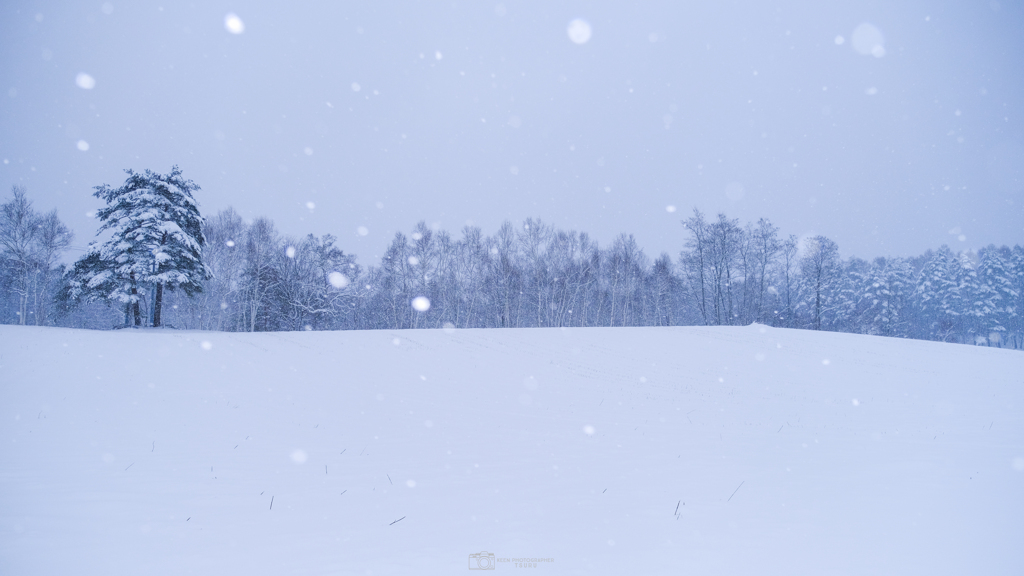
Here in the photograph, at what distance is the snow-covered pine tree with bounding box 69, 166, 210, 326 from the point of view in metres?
23.0

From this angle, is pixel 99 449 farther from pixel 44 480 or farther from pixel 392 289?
pixel 392 289

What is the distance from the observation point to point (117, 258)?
75.8 ft

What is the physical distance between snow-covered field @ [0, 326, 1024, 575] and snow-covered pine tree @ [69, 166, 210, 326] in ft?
39.6

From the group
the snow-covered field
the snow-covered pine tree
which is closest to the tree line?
the snow-covered pine tree

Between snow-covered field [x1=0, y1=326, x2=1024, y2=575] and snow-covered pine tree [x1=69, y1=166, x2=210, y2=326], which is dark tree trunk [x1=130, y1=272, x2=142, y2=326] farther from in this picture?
snow-covered field [x1=0, y1=326, x2=1024, y2=575]

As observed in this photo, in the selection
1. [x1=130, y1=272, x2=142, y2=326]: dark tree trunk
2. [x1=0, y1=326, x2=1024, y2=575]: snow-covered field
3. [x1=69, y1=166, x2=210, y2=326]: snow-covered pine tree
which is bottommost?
[x1=0, y1=326, x2=1024, y2=575]: snow-covered field

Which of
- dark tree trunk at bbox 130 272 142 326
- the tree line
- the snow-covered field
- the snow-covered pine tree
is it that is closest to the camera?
the snow-covered field

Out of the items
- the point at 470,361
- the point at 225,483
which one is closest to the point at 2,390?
the point at 225,483

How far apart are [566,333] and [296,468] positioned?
20965 mm

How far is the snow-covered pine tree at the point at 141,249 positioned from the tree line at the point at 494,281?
15 centimetres

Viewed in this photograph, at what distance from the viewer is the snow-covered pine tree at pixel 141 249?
2305 cm

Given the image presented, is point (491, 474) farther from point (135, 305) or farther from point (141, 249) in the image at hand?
point (135, 305)

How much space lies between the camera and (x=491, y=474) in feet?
18.0

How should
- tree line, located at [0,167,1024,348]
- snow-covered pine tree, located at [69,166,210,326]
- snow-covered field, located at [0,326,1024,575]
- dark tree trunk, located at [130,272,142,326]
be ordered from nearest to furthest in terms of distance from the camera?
snow-covered field, located at [0,326,1024,575], snow-covered pine tree, located at [69,166,210,326], dark tree trunk, located at [130,272,142,326], tree line, located at [0,167,1024,348]
